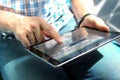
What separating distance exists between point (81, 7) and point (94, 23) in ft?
0.45

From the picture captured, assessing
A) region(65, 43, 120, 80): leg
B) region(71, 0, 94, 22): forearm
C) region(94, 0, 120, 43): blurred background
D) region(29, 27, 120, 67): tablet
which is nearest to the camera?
region(29, 27, 120, 67): tablet

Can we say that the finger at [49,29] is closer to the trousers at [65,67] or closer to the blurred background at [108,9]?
the trousers at [65,67]

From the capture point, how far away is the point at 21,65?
2.38 ft

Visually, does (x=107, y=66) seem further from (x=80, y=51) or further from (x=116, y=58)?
(x=80, y=51)

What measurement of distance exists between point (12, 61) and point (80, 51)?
0.82 ft

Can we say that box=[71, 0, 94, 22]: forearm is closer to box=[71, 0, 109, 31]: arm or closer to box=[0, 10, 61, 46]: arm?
box=[71, 0, 109, 31]: arm

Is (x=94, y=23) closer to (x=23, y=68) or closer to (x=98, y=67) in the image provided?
(x=98, y=67)

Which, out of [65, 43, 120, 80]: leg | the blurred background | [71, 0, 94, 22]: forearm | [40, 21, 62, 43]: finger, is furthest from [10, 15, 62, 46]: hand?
the blurred background

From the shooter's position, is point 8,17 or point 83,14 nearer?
point 8,17

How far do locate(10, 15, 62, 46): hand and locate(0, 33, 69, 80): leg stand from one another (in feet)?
0.29

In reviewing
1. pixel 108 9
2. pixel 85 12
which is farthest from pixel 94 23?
pixel 108 9

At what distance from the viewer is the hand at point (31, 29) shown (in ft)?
2.03

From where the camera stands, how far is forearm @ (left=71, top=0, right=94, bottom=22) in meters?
0.84

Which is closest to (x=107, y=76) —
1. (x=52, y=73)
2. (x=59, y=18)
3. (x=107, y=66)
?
(x=107, y=66)
